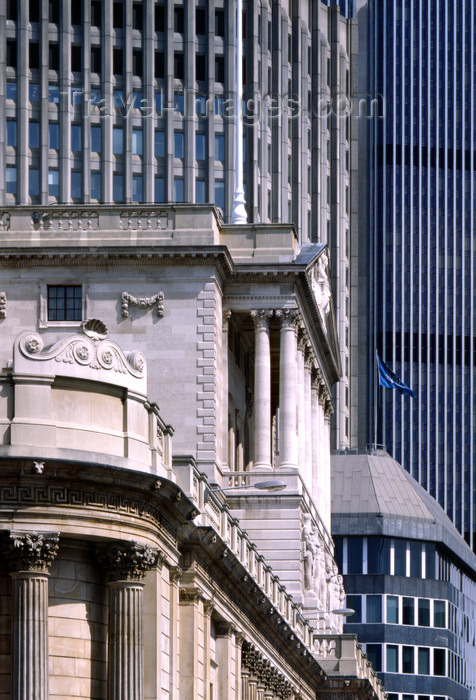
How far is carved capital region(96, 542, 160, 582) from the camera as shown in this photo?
57344mm

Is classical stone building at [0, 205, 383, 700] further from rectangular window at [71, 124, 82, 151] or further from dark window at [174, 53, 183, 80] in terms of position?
dark window at [174, 53, 183, 80]

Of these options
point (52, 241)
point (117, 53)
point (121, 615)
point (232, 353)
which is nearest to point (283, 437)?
point (232, 353)

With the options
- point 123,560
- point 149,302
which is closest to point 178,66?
point 149,302

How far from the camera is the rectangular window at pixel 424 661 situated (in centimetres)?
18250

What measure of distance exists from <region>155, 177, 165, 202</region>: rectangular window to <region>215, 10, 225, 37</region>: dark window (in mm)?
13566

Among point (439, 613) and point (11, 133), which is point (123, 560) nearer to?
point (439, 613)

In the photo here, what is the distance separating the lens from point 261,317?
4188 inches

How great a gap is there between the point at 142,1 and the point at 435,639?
57.6 meters

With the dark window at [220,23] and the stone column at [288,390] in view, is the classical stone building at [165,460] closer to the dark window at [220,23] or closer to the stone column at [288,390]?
the stone column at [288,390]

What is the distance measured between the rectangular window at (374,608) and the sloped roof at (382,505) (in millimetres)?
5046

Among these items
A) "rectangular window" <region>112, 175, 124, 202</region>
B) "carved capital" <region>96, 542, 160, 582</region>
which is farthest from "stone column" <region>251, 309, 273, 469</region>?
"rectangular window" <region>112, 175, 124, 202</region>

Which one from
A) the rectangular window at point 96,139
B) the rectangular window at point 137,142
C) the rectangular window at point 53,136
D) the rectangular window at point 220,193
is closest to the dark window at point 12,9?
the rectangular window at point 53,136

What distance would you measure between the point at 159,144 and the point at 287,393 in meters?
86.2

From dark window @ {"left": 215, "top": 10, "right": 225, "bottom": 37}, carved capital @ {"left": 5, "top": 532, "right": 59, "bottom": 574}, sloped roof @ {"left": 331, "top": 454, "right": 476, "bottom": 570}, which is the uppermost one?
dark window @ {"left": 215, "top": 10, "right": 225, "bottom": 37}
